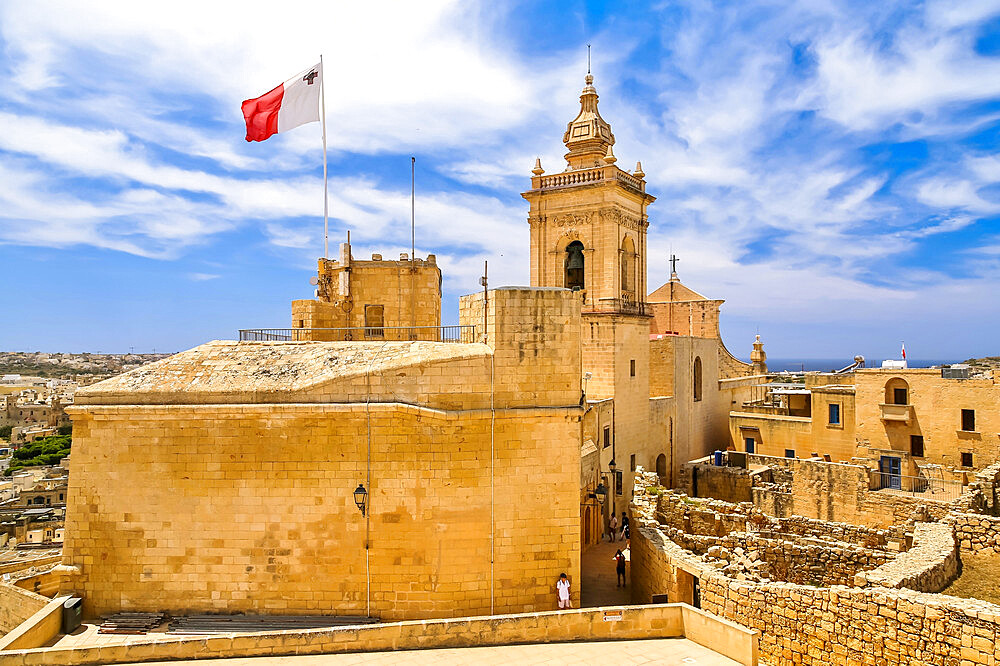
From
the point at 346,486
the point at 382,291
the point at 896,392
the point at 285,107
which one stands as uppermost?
the point at 285,107

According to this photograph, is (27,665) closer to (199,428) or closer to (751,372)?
(199,428)

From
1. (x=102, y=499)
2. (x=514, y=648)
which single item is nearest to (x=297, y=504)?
(x=102, y=499)

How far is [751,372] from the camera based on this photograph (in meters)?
35.9

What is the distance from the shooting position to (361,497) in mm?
10062

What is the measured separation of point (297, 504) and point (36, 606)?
4718mm

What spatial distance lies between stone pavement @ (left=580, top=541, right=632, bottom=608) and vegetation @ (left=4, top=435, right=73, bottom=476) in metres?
55.6

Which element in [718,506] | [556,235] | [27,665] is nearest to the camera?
[27,665]

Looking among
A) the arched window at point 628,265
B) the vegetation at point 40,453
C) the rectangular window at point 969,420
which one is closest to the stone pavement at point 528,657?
the arched window at point 628,265

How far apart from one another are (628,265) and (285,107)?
46.1 ft

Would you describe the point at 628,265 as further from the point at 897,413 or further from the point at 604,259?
the point at 897,413

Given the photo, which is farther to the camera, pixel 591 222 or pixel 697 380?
pixel 697 380

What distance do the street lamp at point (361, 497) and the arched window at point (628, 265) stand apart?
15550 mm

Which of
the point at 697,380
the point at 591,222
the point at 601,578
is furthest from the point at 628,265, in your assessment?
the point at 601,578

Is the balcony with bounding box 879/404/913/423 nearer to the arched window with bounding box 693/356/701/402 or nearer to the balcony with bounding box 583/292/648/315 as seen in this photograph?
the arched window with bounding box 693/356/701/402
